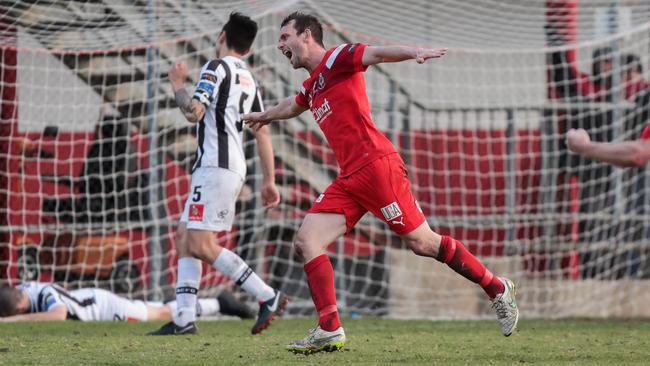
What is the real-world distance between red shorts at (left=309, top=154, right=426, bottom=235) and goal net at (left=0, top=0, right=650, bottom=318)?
3.93m

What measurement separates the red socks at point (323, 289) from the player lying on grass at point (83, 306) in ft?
9.99

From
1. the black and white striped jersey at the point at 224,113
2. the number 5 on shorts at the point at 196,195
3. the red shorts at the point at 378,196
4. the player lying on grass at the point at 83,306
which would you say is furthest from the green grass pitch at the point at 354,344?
the black and white striped jersey at the point at 224,113

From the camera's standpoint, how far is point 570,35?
1043cm

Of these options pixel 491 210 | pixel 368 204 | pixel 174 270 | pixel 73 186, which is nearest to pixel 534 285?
pixel 491 210

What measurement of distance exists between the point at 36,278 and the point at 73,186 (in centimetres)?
87

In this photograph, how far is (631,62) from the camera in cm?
1112

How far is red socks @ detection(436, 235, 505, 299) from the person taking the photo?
559cm

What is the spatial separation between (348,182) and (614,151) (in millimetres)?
1362

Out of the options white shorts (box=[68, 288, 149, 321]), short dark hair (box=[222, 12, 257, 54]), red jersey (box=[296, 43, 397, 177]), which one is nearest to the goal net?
white shorts (box=[68, 288, 149, 321])

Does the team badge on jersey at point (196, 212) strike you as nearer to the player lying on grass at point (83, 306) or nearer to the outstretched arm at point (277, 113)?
the outstretched arm at point (277, 113)

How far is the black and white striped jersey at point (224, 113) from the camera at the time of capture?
6863 millimetres

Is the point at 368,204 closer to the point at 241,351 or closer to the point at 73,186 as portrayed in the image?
the point at 241,351

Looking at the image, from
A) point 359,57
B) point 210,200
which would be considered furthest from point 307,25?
point 210,200

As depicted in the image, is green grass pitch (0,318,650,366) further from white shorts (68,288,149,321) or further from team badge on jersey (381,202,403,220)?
team badge on jersey (381,202,403,220)
